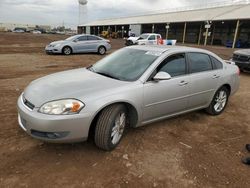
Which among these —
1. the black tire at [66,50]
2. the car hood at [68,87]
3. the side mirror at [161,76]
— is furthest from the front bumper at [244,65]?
the black tire at [66,50]

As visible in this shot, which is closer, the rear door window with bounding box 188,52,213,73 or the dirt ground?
the dirt ground

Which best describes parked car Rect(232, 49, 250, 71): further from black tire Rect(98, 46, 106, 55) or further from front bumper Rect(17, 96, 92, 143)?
front bumper Rect(17, 96, 92, 143)

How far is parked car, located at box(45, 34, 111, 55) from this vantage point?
14.8 metres

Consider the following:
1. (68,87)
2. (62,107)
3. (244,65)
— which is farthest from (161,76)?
(244,65)

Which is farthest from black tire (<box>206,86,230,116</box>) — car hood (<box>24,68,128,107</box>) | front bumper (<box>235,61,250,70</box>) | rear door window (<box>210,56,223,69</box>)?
front bumper (<box>235,61,250,70</box>)

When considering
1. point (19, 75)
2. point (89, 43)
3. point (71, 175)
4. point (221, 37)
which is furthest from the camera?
point (221, 37)

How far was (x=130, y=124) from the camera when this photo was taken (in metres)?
3.74

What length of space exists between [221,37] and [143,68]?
43127 millimetres

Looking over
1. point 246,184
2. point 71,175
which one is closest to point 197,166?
point 246,184

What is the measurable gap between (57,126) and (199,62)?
10.0ft

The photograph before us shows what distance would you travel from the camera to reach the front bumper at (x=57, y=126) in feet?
9.57

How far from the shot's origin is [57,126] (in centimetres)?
293

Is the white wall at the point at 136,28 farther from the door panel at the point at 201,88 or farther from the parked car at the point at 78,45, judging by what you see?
the door panel at the point at 201,88

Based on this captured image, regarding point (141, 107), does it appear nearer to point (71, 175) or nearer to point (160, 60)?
point (160, 60)
